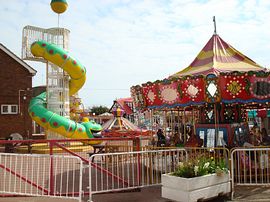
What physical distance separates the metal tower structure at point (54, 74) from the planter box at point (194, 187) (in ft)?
40.7

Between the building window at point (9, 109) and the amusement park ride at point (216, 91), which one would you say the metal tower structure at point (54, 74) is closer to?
the building window at point (9, 109)

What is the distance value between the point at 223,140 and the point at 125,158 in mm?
3693

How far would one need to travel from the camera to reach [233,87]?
334 inches

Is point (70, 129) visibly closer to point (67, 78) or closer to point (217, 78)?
point (67, 78)

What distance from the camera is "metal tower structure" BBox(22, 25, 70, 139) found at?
17.4 metres

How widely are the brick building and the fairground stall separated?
13373 millimetres

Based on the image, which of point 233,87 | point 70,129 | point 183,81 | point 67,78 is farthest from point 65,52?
point 233,87

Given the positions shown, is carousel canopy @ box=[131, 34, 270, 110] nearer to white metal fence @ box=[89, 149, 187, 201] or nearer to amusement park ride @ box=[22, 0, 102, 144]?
white metal fence @ box=[89, 149, 187, 201]

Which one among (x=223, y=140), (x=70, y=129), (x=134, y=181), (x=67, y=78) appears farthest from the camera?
(x=67, y=78)

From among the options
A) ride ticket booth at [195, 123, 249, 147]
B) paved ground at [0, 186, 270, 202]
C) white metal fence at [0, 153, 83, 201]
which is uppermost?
ride ticket booth at [195, 123, 249, 147]

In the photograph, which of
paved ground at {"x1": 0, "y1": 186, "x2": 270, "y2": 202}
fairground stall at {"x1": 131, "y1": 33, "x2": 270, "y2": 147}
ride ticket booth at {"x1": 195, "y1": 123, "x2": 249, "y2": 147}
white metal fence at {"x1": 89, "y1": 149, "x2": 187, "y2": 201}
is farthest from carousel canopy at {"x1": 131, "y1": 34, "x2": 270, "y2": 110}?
paved ground at {"x1": 0, "y1": 186, "x2": 270, "y2": 202}

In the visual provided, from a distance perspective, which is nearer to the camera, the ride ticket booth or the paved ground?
the paved ground

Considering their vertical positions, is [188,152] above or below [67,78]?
below

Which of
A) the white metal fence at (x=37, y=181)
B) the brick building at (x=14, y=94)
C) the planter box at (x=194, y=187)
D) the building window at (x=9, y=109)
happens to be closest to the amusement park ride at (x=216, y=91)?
the planter box at (x=194, y=187)
